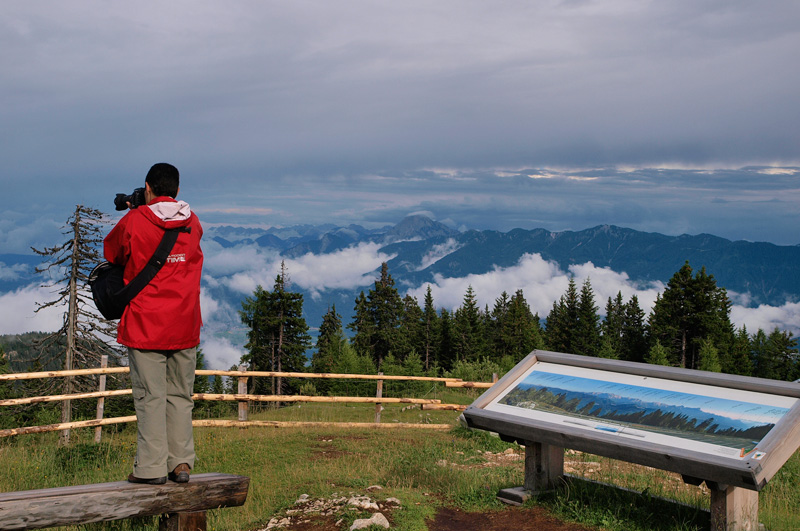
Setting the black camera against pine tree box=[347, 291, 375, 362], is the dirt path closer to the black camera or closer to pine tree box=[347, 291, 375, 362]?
the black camera

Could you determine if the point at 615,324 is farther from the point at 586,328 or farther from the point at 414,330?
the point at 414,330

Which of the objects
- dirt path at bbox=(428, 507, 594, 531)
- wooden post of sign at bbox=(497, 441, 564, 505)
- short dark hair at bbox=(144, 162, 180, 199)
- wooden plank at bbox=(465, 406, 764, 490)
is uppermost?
short dark hair at bbox=(144, 162, 180, 199)

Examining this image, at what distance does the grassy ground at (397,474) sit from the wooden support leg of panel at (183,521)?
91cm

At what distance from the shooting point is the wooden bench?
142 inches

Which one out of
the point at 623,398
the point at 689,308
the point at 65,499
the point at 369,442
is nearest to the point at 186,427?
the point at 65,499

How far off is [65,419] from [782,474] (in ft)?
62.7

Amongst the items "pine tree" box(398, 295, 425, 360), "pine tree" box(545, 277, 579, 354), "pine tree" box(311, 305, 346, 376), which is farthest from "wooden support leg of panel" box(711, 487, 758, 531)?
"pine tree" box(545, 277, 579, 354)

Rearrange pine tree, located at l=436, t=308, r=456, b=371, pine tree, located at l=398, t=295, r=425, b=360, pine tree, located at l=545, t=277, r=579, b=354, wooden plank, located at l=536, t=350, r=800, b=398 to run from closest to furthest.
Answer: wooden plank, located at l=536, t=350, r=800, b=398 → pine tree, located at l=398, t=295, r=425, b=360 → pine tree, located at l=436, t=308, r=456, b=371 → pine tree, located at l=545, t=277, r=579, b=354

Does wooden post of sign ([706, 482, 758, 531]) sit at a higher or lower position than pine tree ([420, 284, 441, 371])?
higher

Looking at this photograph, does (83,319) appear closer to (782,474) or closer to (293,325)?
(782,474)

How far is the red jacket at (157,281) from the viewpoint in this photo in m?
4.04

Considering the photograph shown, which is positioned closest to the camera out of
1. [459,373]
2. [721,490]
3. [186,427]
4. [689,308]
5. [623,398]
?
[186,427]

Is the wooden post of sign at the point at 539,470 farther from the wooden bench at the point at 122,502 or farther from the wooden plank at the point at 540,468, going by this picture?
the wooden bench at the point at 122,502

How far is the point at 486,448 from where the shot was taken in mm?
10664
